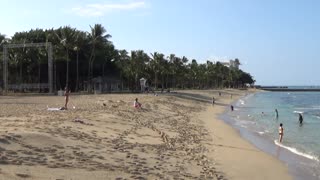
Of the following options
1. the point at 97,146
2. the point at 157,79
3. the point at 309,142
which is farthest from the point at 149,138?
the point at 157,79

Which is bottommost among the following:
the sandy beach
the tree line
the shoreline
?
the shoreline

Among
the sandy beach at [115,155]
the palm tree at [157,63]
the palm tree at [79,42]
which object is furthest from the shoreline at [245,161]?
the palm tree at [157,63]

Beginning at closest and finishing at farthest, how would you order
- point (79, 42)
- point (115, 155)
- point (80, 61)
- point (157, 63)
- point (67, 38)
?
1. point (115, 155)
2. point (67, 38)
3. point (79, 42)
4. point (80, 61)
5. point (157, 63)

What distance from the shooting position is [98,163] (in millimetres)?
12328

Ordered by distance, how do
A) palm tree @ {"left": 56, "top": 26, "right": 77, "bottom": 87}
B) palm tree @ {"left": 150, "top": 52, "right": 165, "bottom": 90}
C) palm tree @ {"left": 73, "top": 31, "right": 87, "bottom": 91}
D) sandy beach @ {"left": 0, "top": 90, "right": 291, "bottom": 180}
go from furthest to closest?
1. palm tree @ {"left": 150, "top": 52, "right": 165, "bottom": 90}
2. palm tree @ {"left": 73, "top": 31, "right": 87, "bottom": 91}
3. palm tree @ {"left": 56, "top": 26, "right": 77, "bottom": 87}
4. sandy beach @ {"left": 0, "top": 90, "right": 291, "bottom": 180}

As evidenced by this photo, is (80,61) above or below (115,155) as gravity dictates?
above

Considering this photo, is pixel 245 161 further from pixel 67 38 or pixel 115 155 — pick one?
pixel 67 38

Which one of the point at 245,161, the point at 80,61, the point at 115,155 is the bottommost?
the point at 245,161

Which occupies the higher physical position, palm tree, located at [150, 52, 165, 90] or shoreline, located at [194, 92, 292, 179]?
palm tree, located at [150, 52, 165, 90]

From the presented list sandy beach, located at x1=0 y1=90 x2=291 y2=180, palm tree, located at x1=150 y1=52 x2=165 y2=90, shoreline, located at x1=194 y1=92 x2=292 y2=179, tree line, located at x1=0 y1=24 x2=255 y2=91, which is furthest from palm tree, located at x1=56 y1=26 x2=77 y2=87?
shoreline, located at x1=194 y1=92 x2=292 y2=179

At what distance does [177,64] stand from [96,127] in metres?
90.1

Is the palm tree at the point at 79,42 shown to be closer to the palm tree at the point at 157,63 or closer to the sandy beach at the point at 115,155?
the palm tree at the point at 157,63

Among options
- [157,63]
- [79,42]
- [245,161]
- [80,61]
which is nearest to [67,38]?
[79,42]

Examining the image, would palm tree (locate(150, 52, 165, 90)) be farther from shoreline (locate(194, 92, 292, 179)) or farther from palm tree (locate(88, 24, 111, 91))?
shoreline (locate(194, 92, 292, 179))
